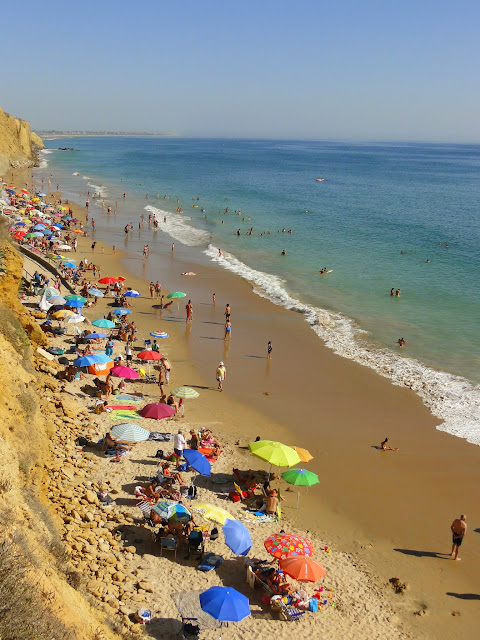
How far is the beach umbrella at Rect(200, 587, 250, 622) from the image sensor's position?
27.7 ft

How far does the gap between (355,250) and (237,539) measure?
3497 cm

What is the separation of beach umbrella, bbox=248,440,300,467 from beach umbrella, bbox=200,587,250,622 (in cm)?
428

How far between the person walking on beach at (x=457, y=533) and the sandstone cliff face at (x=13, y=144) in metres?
78.2

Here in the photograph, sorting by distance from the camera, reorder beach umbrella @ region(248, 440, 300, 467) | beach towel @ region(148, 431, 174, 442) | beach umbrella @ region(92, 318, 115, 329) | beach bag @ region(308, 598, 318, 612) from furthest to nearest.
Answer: beach umbrella @ region(92, 318, 115, 329) < beach towel @ region(148, 431, 174, 442) < beach umbrella @ region(248, 440, 300, 467) < beach bag @ region(308, 598, 318, 612)

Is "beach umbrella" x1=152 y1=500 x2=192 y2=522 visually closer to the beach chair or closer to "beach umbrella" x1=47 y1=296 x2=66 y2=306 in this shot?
the beach chair

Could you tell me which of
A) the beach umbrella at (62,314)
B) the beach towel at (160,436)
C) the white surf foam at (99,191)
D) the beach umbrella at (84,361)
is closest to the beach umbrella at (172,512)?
the beach towel at (160,436)

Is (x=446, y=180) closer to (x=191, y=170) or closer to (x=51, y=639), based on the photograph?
(x=191, y=170)

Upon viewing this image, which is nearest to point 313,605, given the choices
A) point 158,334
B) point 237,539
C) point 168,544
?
point 237,539

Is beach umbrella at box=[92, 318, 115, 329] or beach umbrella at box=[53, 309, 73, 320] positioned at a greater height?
beach umbrella at box=[53, 309, 73, 320]

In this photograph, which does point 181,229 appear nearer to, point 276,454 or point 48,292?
point 48,292

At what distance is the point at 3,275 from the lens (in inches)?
632

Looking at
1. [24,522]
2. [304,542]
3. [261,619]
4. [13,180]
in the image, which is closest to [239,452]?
[304,542]

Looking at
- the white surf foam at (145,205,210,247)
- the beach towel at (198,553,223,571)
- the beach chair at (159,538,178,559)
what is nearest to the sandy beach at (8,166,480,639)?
the beach towel at (198,553,223,571)

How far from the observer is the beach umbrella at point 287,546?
32.8 feet
